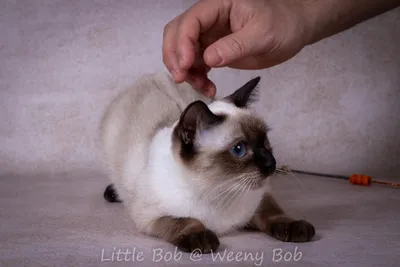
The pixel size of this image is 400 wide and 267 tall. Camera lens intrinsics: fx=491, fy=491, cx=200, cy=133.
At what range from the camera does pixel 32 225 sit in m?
1.94

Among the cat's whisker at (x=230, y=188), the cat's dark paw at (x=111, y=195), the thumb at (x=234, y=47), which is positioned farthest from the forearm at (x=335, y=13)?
the cat's dark paw at (x=111, y=195)

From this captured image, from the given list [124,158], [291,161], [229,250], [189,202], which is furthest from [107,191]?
[291,161]

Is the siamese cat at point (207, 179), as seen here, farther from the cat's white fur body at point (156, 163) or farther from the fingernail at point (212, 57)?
the fingernail at point (212, 57)

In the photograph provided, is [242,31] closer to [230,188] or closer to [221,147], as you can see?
[221,147]

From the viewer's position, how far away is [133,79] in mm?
3109

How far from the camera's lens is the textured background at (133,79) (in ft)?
10.1

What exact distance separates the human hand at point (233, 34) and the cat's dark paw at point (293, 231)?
0.62 metres

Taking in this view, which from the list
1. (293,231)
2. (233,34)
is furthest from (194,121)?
(293,231)

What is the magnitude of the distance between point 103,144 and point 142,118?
37 cm

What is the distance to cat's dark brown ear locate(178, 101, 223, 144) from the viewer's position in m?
1.64

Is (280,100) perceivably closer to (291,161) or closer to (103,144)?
(291,161)

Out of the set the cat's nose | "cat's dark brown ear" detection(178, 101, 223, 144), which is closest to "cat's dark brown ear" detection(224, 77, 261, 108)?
"cat's dark brown ear" detection(178, 101, 223, 144)

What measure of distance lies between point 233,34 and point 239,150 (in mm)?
449

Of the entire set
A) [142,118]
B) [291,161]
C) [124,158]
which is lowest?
[291,161]
